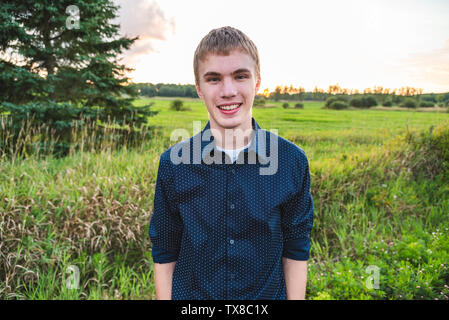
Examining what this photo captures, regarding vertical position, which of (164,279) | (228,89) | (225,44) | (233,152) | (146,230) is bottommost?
(146,230)

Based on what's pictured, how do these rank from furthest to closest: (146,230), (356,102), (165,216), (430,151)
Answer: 1. (356,102)
2. (430,151)
3. (146,230)
4. (165,216)

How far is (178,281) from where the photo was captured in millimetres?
1459

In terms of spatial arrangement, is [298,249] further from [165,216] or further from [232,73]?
[232,73]

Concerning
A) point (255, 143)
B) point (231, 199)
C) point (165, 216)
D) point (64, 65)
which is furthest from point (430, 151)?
point (64, 65)

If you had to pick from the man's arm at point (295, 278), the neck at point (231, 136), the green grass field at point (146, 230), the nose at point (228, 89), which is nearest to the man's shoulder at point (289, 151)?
the neck at point (231, 136)

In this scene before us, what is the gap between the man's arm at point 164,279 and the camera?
4.92 ft

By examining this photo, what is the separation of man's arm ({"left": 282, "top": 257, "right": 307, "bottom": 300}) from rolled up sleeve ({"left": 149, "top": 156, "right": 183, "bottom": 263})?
56cm

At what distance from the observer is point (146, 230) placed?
11.9 feet

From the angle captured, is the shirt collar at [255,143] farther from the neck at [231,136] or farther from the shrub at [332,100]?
the shrub at [332,100]

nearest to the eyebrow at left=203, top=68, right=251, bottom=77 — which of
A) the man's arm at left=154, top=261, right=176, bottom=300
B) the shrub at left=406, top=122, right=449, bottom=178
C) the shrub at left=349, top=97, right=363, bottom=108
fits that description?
the man's arm at left=154, top=261, right=176, bottom=300

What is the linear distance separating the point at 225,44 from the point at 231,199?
691 millimetres

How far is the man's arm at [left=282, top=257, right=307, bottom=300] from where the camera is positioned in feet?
4.82
